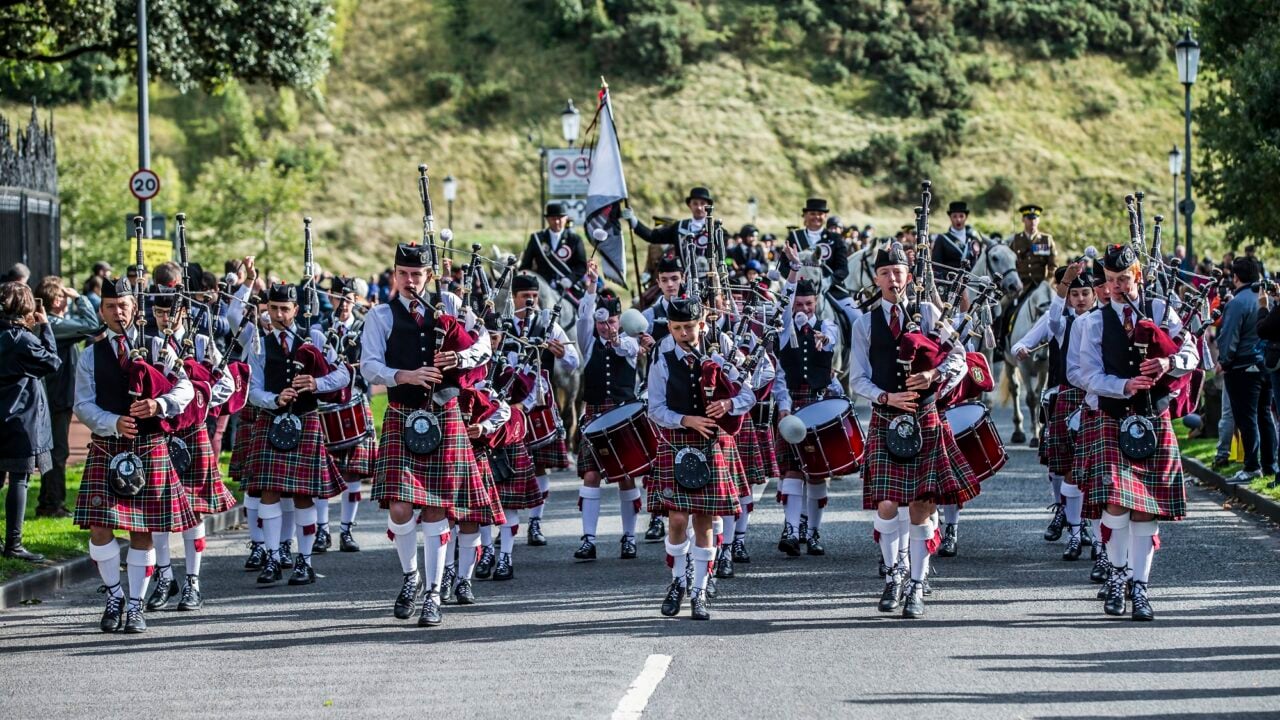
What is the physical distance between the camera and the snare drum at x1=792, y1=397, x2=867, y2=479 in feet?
36.0

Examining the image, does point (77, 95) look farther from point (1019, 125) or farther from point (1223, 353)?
point (1223, 353)

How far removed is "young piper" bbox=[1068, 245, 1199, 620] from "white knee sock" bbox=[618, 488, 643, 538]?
135 inches

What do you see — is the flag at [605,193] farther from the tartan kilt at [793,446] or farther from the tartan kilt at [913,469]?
the tartan kilt at [913,469]

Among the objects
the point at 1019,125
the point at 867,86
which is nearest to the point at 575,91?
the point at 867,86

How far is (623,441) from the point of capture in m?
10.8

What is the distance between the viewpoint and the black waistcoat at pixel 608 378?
11961 mm

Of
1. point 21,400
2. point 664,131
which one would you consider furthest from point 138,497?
point 664,131

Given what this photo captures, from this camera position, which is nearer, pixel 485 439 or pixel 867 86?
pixel 485 439

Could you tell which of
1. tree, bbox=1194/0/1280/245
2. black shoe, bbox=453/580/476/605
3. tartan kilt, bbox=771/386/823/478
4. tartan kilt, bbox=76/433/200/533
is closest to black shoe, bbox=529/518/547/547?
tartan kilt, bbox=771/386/823/478

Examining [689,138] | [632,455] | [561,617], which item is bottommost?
[561,617]

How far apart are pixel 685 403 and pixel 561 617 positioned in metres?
1.31

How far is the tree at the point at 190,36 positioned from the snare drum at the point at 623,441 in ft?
44.6

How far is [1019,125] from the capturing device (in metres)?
67.3

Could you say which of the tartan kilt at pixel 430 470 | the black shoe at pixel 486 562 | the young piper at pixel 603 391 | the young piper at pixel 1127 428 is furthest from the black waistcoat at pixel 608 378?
the young piper at pixel 1127 428
